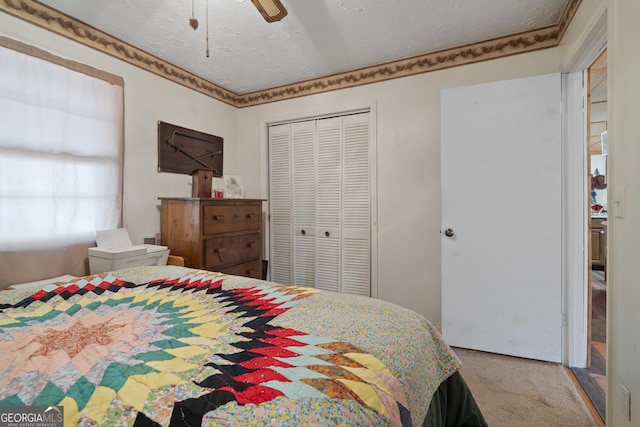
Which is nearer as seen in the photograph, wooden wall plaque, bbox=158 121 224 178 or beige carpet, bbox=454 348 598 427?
beige carpet, bbox=454 348 598 427

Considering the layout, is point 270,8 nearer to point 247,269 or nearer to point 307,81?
point 307,81

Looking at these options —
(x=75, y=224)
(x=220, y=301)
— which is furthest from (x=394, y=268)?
(x=75, y=224)

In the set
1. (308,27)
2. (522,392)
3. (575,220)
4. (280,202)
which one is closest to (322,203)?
(280,202)

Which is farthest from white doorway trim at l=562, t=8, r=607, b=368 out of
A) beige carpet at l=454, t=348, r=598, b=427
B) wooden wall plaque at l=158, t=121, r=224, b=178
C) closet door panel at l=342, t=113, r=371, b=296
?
wooden wall plaque at l=158, t=121, r=224, b=178

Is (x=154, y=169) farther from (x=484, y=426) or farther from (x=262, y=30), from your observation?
(x=484, y=426)

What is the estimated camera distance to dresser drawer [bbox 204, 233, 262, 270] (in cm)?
248

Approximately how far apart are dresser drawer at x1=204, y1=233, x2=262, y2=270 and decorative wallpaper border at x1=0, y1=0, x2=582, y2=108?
5.11 ft

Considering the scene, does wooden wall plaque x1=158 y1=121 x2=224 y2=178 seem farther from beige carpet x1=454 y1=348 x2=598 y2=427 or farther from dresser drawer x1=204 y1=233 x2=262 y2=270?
beige carpet x1=454 y1=348 x2=598 y2=427

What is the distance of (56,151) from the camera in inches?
79.0

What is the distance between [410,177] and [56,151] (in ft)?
8.75

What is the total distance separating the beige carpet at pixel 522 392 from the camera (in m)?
1.60

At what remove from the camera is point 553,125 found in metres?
2.14

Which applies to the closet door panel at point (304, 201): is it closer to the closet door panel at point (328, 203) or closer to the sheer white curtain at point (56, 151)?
the closet door panel at point (328, 203)

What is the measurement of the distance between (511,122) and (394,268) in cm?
151
